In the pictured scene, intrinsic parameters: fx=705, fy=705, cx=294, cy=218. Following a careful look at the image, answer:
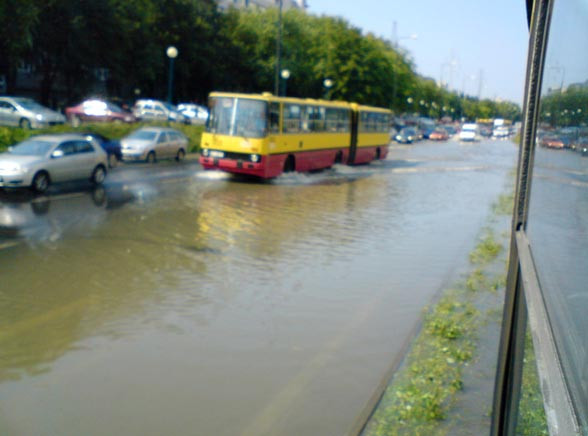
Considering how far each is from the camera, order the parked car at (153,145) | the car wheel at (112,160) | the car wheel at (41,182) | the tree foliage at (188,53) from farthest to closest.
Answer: the tree foliage at (188,53), the parked car at (153,145), the car wheel at (112,160), the car wheel at (41,182)

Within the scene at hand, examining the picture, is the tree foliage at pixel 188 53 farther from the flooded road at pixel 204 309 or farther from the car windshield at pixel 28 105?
the flooded road at pixel 204 309

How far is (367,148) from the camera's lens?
3372 centimetres

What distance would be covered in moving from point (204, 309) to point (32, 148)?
1104cm

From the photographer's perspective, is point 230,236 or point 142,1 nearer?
point 230,236

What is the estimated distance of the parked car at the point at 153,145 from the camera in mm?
26000

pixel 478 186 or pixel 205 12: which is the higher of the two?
pixel 205 12

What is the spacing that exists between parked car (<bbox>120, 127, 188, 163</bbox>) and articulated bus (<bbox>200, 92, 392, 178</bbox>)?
15.3 ft

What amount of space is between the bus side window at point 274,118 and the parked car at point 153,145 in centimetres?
609

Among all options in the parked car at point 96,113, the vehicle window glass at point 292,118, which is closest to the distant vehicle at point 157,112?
the parked car at point 96,113

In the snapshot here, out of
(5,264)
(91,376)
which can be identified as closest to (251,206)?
(5,264)

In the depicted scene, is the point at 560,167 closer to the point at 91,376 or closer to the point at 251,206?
the point at 91,376

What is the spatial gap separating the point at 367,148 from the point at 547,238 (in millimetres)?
32067

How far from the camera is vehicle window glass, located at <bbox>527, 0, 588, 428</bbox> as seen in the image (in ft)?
4.42

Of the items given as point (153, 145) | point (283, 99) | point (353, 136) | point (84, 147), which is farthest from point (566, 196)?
point (353, 136)
